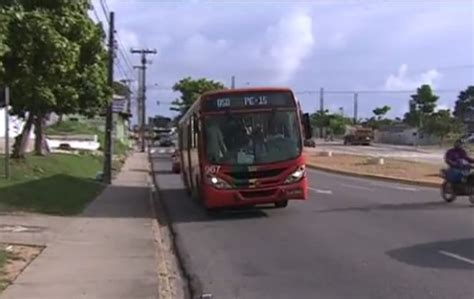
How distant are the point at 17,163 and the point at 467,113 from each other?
356 feet

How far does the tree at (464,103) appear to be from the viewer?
130375mm

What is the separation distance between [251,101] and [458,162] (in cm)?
569

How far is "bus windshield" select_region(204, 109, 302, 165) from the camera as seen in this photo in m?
19.5

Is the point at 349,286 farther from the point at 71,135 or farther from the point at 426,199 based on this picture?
→ the point at 71,135

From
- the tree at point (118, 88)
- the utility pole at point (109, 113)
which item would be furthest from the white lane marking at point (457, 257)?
the tree at point (118, 88)

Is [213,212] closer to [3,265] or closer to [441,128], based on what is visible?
[3,265]

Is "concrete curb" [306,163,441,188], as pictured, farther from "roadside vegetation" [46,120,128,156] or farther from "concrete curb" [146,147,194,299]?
"roadside vegetation" [46,120,128,156]

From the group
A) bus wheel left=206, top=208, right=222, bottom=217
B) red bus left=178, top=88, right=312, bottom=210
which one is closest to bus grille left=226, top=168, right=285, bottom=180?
red bus left=178, top=88, right=312, bottom=210

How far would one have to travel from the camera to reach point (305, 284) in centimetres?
1059

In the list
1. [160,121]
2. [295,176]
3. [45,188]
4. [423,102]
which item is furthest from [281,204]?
[160,121]

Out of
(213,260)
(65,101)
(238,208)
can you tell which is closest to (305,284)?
(213,260)

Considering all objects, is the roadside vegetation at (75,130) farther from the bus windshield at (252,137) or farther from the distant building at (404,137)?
the bus windshield at (252,137)

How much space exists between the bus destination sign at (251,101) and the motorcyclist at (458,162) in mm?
4678

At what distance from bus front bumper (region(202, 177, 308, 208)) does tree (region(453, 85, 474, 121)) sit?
114298mm
